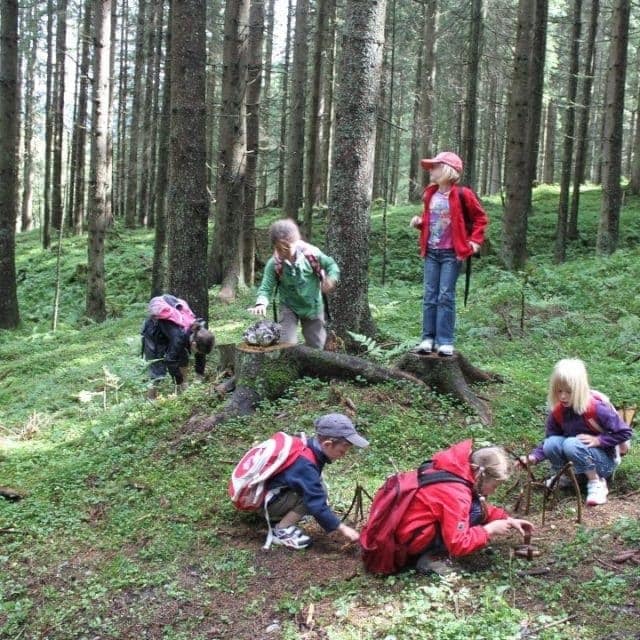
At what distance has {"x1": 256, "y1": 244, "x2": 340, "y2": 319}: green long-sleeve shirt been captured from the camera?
6484 mm

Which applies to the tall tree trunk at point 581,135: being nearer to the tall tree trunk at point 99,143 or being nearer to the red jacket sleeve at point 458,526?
the tall tree trunk at point 99,143

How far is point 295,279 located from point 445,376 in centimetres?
178

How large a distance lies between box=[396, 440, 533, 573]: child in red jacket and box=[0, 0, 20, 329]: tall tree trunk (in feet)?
45.0

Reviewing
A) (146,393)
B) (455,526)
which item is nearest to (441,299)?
(455,526)

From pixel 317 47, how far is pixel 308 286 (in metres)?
12.1

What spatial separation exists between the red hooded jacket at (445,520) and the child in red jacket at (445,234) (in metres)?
2.52

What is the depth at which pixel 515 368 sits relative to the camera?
8242 mm

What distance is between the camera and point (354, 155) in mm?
7531

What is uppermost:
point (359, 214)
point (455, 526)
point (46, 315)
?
point (359, 214)

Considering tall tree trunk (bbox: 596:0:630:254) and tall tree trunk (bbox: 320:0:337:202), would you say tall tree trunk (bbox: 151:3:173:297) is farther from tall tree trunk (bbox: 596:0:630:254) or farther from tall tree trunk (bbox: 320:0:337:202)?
tall tree trunk (bbox: 596:0:630:254)

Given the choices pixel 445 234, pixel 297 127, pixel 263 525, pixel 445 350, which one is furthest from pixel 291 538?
pixel 297 127

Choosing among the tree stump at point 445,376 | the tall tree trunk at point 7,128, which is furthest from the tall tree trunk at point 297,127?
the tree stump at point 445,376

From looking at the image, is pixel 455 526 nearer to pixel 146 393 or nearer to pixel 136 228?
pixel 146 393

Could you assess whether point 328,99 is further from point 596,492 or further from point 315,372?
point 596,492
